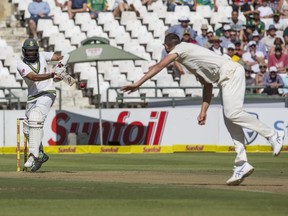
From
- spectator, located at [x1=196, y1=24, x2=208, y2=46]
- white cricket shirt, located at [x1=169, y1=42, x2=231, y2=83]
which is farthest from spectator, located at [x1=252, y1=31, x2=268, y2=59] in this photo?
white cricket shirt, located at [x1=169, y1=42, x2=231, y2=83]

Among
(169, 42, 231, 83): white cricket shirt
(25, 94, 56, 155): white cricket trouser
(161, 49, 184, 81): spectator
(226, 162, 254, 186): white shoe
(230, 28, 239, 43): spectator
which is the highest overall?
(169, 42, 231, 83): white cricket shirt

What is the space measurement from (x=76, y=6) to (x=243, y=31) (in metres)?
4.48

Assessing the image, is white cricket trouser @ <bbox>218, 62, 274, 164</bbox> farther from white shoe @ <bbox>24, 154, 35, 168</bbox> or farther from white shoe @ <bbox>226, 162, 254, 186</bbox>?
white shoe @ <bbox>24, 154, 35, 168</bbox>

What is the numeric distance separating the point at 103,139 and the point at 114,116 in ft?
1.95

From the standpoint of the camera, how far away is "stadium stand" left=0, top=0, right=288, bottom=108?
27.8 meters

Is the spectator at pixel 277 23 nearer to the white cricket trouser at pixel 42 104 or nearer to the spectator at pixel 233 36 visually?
the spectator at pixel 233 36

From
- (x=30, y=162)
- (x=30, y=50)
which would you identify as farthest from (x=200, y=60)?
(x=30, y=162)

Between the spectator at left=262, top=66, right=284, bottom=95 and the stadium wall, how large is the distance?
1225 millimetres

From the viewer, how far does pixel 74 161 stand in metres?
20.7

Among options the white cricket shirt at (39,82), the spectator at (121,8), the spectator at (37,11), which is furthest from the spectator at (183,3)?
the white cricket shirt at (39,82)

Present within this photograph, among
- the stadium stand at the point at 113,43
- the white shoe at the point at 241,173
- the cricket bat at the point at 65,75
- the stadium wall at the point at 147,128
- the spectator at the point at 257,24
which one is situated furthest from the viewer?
the spectator at the point at 257,24

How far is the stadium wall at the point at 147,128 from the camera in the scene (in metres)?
25.5

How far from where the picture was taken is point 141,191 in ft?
40.7

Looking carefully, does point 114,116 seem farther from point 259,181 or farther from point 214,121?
point 259,181
